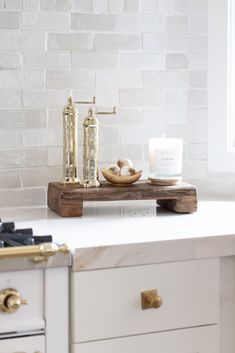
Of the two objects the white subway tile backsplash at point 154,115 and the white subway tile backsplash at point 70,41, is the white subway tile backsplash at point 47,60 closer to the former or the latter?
the white subway tile backsplash at point 70,41

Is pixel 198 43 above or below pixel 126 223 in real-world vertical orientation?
above

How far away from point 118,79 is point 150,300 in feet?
2.91

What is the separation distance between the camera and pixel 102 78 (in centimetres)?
238

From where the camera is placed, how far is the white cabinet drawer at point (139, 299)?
1715mm

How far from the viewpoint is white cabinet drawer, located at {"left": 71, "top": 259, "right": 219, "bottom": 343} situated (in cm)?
171

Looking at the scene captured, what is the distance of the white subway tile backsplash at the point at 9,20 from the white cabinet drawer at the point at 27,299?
90 centimetres

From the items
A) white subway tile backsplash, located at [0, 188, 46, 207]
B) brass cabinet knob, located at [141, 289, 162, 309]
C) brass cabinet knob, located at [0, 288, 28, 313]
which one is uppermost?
white subway tile backsplash, located at [0, 188, 46, 207]

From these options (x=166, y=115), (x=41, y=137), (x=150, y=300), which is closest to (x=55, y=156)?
(x=41, y=137)

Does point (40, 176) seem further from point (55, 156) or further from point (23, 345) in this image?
point (23, 345)

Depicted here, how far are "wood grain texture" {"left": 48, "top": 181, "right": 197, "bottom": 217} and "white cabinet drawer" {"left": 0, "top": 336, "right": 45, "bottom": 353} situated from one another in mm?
485

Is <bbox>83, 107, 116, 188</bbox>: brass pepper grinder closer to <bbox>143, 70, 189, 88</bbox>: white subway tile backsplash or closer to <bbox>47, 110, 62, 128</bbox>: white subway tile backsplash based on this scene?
<bbox>47, 110, 62, 128</bbox>: white subway tile backsplash

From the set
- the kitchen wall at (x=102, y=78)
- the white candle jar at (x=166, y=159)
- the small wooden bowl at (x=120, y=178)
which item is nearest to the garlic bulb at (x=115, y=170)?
the small wooden bowl at (x=120, y=178)

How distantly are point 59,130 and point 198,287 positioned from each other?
77 centimetres

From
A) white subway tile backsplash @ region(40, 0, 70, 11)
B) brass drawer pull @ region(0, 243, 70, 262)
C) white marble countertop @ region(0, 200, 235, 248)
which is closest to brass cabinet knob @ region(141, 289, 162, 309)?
white marble countertop @ region(0, 200, 235, 248)
